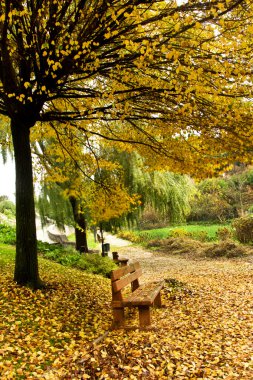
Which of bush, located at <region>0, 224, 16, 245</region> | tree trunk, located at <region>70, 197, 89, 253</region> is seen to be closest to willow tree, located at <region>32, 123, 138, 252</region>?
tree trunk, located at <region>70, 197, 89, 253</region>

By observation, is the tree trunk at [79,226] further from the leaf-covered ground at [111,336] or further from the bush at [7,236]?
the leaf-covered ground at [111,336]

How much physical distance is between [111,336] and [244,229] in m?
12.7

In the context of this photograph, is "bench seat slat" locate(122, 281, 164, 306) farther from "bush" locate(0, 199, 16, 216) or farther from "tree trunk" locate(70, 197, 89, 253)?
"bush" locate(0, 199, 16, 216)

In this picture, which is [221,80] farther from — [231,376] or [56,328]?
[56,328]

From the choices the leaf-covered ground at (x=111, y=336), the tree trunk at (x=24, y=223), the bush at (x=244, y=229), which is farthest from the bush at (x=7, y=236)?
the bush at (x=244, y=229)

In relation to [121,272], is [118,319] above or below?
below

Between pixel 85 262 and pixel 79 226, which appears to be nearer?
pixel 85 262

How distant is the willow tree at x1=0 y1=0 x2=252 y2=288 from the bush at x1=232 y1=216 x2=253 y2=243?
1024cm

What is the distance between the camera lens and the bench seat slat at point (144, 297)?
474 cm

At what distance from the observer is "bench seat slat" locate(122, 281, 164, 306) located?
4.74 m

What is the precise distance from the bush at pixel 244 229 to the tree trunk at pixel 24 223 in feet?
39.0

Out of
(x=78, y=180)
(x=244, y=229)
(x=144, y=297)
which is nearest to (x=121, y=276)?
(x=144, y=297)

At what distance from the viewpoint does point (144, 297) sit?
498 centimetres

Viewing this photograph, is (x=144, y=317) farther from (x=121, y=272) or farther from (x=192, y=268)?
(x=192, y=268)
